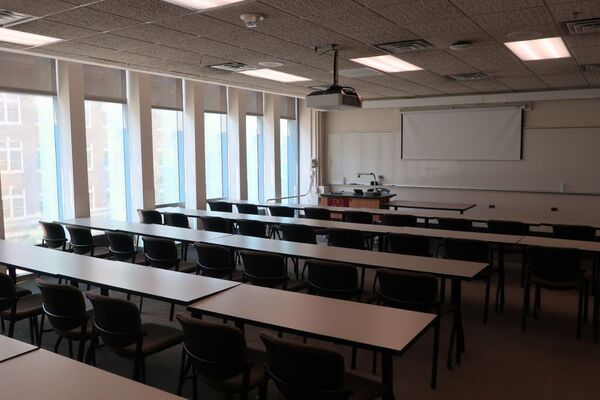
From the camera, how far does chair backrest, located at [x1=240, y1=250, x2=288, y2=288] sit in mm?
4293

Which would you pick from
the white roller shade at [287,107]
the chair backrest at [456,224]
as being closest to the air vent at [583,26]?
the chair backrest at [456,224]

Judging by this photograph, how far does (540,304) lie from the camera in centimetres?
548

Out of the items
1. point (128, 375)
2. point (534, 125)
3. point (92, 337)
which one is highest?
point (534, 125)

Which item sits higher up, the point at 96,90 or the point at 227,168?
the point at 96,90

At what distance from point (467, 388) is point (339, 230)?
2.68 m

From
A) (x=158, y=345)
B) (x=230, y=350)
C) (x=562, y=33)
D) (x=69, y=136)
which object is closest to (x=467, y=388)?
(x=230, y=350)

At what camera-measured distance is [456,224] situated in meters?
6.56

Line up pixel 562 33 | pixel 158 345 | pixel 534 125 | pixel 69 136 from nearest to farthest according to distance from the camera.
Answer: pixel 158 345 → pixel 562 33 → pixel 69 136 → pixel 534 125

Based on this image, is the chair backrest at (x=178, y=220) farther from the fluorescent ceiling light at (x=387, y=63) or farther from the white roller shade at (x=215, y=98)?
the fluorescent ceiling light at (x=387, y=63)

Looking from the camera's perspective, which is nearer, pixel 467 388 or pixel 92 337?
pixel 92 337

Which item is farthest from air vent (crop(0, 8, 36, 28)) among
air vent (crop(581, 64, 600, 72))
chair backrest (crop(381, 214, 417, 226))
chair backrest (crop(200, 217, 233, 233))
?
air vent (crop(581, 64, 600, 72))

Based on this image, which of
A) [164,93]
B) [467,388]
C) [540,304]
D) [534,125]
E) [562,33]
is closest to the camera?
[467,388]

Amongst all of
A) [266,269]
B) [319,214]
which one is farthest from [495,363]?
[319,214]

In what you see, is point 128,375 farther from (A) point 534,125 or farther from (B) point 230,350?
(A) point 534,125
